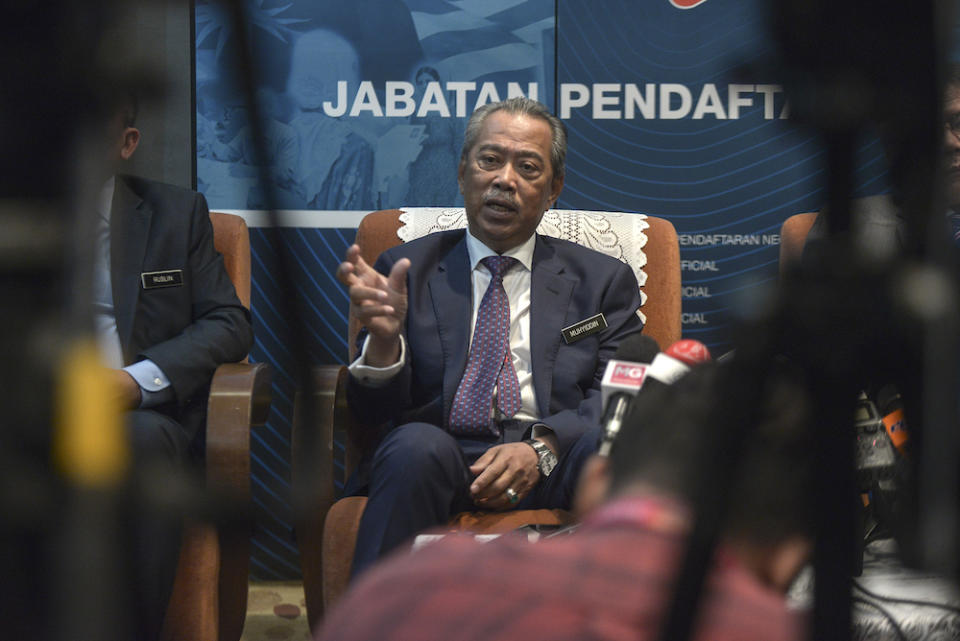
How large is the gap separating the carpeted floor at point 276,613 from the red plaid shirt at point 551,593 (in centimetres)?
216

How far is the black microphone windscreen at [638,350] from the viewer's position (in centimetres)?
68

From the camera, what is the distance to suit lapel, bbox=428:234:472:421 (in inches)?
85.0

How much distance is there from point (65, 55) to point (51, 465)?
0.15 m

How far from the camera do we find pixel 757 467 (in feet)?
1.16

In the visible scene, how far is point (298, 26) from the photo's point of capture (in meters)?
2.97

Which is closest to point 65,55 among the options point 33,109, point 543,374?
point 33,109

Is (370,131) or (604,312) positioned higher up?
(370,131)

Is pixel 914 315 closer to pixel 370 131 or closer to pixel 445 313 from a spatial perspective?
pixel 445 313

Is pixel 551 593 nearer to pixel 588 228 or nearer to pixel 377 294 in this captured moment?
pixel 377 294

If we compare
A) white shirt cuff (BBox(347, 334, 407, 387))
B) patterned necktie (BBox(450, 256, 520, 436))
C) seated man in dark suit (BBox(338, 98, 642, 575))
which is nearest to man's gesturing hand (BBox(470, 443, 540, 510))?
seated man in dark suit (BBox(338, 98, 642, 575))

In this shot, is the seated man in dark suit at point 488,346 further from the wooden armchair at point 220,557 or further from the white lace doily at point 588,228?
the wooden armchair at point 220,557

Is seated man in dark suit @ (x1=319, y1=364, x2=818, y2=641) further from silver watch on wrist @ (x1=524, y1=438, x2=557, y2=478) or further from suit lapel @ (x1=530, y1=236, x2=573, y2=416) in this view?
suit lapel @ (x1=530, y1=236, x2=573, y2=416)

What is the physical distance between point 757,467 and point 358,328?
2065 millimetres

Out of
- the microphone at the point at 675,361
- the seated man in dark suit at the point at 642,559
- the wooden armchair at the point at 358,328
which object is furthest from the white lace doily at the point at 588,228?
the seated man in dark suit at the point at 642,559
